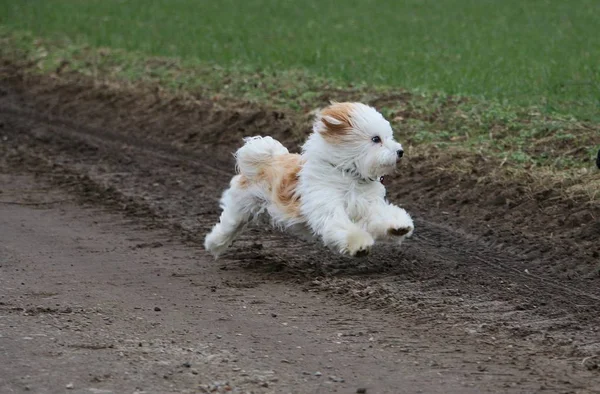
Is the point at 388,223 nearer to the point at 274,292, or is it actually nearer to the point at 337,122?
the point at 337,122

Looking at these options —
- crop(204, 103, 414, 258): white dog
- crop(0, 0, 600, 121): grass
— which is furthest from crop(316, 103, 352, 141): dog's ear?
crop(0, 0, 600, 121): grass

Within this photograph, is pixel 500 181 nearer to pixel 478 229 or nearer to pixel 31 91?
pixel 478 229

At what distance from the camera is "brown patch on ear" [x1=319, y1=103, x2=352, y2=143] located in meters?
8.19

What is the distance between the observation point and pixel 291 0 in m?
26.8

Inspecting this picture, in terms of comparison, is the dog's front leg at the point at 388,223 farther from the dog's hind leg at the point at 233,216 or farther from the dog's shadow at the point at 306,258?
the dog's hind leg at the point at 233,216

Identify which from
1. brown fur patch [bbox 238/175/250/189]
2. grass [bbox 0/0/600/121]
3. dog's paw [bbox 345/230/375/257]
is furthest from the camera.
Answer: grass [bbox 0/0/600/121]

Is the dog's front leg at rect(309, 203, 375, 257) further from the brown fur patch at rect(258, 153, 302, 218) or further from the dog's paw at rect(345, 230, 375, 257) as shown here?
the brown fur patch at rect(258, 153, 302, 218)

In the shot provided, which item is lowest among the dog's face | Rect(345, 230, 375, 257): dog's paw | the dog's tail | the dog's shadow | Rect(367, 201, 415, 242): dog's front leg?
the dog's shadow

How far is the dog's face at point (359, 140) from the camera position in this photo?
26.4 feet

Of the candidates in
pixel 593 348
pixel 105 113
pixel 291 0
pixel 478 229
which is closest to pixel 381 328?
pixel 593 348

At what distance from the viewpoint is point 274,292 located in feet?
26.7

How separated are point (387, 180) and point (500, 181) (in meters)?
1.41

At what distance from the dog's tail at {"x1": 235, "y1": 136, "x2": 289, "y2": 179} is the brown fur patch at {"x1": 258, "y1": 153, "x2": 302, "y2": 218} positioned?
0.19ft

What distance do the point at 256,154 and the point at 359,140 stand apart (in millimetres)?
1080
